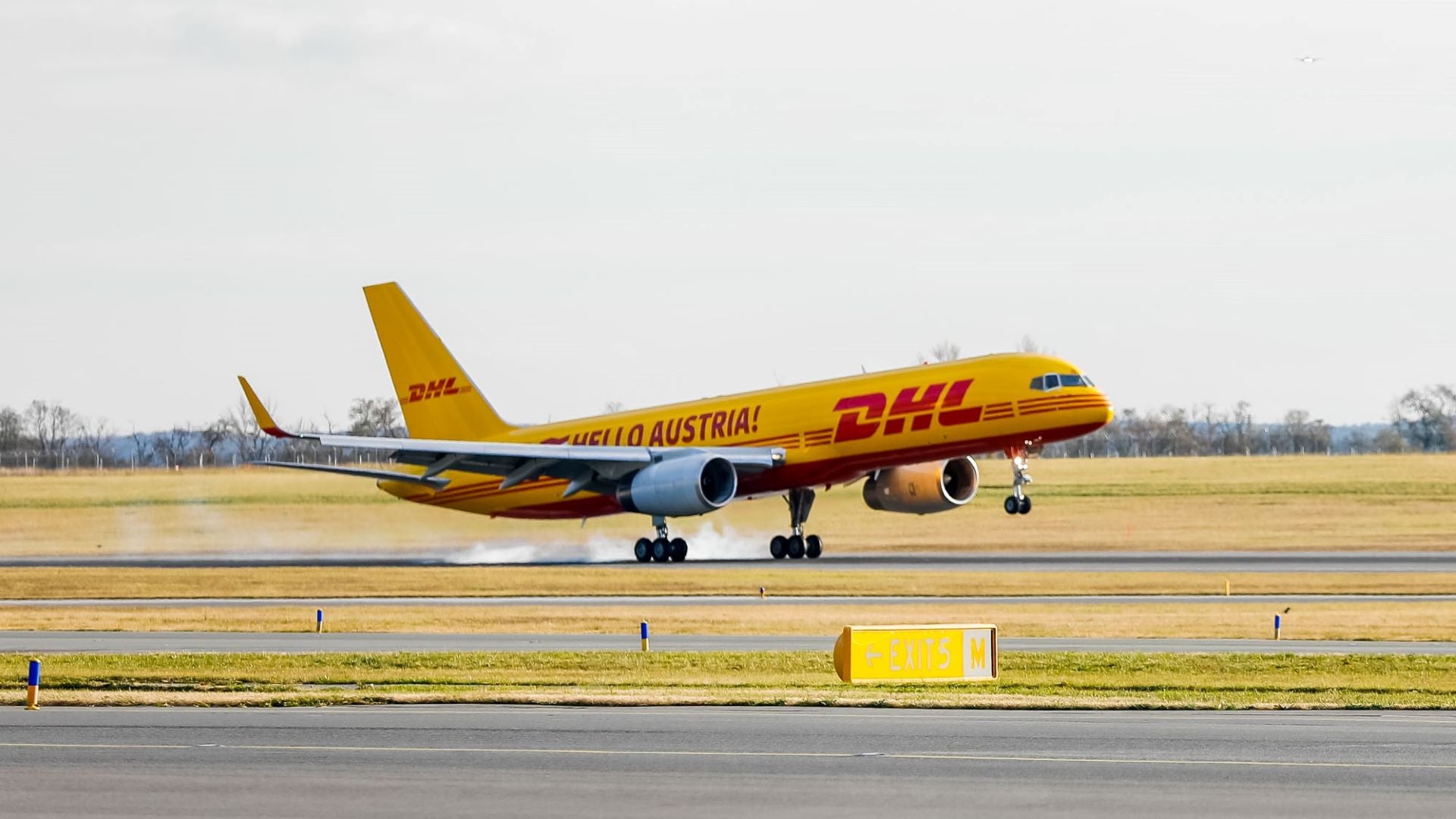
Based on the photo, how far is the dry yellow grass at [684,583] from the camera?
44906mm

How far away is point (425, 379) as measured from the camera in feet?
212

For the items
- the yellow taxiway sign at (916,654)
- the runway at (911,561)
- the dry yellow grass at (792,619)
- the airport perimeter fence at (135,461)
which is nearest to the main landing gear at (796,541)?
the runway at (911,561)

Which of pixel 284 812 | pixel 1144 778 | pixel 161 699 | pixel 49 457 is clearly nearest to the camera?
pixel 284 812

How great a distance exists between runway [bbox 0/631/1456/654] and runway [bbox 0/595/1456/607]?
7.76 metres

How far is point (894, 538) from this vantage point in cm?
7506

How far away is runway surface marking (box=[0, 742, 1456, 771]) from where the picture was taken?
16641 millimetres

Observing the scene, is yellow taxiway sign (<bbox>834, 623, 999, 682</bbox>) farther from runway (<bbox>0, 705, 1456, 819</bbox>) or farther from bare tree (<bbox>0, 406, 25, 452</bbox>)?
bare tree (<bbox>0, 406, 25, 452</bbox>)

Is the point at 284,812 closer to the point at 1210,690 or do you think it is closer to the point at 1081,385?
the point at 1210,690

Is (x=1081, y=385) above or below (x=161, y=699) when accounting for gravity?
above

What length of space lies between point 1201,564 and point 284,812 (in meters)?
42.5

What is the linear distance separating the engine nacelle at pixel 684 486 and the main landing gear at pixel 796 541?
2.54 metres

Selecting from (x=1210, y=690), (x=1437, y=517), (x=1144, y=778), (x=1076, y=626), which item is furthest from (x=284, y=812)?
(x=1437, y=517)

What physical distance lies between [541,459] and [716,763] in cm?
3985

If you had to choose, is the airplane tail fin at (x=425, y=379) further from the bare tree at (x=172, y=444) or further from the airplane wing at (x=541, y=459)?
the bare tree at (x=172, y=444)
